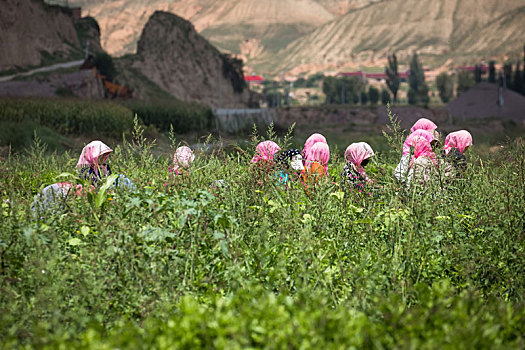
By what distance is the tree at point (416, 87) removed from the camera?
13816cm

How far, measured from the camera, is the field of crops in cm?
334

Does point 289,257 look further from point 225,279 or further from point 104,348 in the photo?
point 104,348

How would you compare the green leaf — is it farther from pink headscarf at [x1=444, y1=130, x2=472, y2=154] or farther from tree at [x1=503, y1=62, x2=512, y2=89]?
tree at [x1=503, y1=62, x2=512, y2=89]

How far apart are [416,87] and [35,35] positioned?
12363cm

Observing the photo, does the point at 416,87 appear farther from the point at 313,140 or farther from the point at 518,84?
the point at 313,140

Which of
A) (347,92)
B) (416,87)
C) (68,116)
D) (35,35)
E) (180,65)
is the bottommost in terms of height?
(416,87)

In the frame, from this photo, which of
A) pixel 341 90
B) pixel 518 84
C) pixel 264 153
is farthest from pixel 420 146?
pixel 341 90

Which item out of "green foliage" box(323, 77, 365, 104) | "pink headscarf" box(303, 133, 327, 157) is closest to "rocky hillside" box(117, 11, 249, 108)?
"pink headscarf" box(303, 133, 327, 157)

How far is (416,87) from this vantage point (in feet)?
518

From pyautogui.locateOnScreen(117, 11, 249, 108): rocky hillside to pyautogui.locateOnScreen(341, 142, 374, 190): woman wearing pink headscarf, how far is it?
5837 centimetres

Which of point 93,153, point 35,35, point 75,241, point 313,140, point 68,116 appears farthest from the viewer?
point 35,35

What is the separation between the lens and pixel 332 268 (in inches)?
188

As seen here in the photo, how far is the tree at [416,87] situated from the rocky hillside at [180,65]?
2440 inches

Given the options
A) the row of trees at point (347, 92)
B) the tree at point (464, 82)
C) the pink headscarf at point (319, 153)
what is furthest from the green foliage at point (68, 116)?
the tree at point (464, 82)
